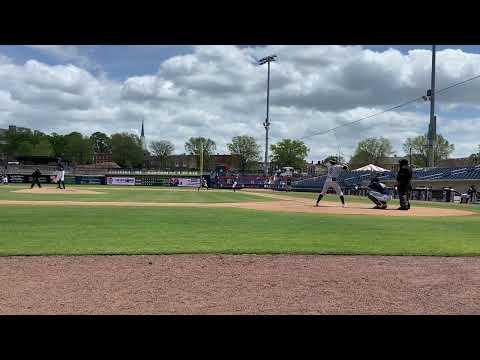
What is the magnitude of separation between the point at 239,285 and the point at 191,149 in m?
105

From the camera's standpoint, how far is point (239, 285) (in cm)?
602

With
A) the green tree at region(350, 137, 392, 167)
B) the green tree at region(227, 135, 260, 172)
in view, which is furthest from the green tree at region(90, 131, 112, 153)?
the green tree at region(350, 137, 392, 167)

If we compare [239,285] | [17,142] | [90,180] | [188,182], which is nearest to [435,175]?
[188,182]

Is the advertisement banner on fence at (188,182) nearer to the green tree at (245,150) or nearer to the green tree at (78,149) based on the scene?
the green tree at (245,150)

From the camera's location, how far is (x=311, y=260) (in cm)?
758

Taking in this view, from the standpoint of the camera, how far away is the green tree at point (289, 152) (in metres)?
98.9

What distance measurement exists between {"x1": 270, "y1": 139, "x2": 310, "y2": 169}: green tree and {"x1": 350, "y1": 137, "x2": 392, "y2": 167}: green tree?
12.7 meters

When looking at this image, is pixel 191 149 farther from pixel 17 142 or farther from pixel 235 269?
pixel 235 269

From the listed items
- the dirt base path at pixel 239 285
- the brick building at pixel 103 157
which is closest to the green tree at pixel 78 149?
the brick building at pixel 103 157

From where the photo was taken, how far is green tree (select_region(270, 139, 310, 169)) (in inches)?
3893
